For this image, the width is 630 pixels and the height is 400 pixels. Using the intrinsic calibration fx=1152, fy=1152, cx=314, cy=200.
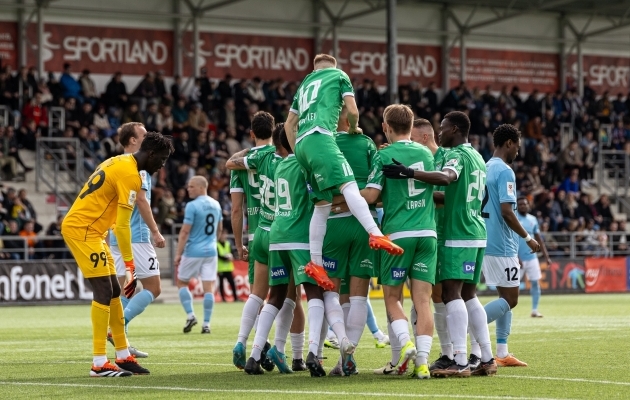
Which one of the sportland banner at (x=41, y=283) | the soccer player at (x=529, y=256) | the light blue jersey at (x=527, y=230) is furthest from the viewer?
the sportland banner at (x=41, y=283)

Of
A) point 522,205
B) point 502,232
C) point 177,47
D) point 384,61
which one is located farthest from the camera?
point 384,61

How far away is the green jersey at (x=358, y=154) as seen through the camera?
10.1 meters

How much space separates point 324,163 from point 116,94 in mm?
24714

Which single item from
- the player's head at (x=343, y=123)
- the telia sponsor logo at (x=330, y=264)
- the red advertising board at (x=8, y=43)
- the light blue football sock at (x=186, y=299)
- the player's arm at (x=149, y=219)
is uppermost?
the red advertising board at (x=8, y=43)

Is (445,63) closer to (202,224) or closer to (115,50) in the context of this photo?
(115,50)

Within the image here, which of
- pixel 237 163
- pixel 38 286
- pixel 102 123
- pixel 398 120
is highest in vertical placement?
pixel 102 123

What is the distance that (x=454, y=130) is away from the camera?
10141 millimetres

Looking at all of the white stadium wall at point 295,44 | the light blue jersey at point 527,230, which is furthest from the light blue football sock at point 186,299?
the white stadium wall at point 295,44

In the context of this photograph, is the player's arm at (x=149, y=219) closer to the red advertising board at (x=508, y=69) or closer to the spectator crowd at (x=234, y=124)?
the spectator crowd at (x=234, y=124)

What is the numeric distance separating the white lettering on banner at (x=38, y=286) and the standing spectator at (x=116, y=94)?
807 centimetres

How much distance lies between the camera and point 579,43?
45281mm

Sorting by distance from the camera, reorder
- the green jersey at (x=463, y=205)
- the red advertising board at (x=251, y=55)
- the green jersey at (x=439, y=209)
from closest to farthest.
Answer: the green jersey at (x=463, y=205)
the green jersey at (x=439, y=209)
the red advertising board at (x=251, y=55)

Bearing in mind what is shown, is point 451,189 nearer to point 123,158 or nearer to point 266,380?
point 266,380

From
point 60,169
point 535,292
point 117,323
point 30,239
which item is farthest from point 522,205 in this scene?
point 60,169
